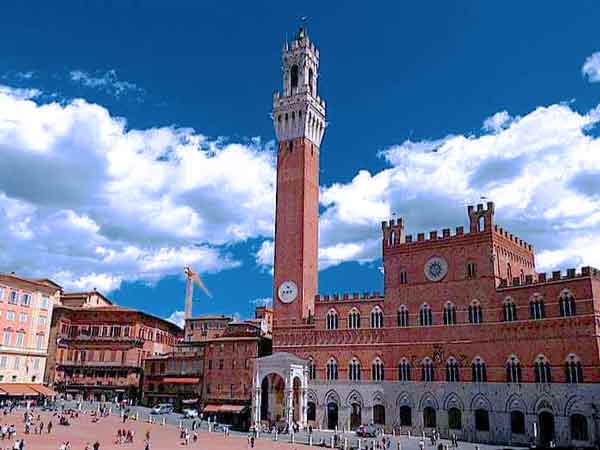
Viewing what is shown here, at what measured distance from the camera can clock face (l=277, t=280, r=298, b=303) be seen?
6562 cm

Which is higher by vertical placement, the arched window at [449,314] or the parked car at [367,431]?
the arched window at [449,314]

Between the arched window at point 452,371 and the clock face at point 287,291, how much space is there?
18.5 meters

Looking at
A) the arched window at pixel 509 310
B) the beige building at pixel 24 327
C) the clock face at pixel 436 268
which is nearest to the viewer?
the arched window at pixel 509 310

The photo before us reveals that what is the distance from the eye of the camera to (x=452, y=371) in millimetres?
54250

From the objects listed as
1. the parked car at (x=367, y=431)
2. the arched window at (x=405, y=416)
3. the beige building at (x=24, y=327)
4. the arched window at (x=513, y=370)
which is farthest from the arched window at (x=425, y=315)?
the beige building at (x=24, y=327)

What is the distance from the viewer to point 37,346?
7106 centimetres

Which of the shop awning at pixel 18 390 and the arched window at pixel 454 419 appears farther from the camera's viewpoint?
the shop awning at pixel 18 390

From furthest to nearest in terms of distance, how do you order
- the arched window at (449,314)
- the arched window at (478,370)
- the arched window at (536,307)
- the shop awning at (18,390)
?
1. the shop awning at (18,390)
2. the arched window at (449,314)
3. the arched window at (478,370)
4. the arched window at (536,307)

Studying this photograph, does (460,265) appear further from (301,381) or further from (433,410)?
(301,381)

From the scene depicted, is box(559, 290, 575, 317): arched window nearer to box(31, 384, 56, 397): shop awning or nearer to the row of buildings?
the row of buildings

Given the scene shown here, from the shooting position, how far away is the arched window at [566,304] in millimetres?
47688

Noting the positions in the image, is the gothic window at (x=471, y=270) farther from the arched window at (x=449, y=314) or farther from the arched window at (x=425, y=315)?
the arched window at (x=425, y=315)

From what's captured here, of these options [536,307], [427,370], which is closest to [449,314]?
[427,370]

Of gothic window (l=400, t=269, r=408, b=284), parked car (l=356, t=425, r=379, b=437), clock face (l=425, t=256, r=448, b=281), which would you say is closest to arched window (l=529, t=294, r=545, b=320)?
clock face (l=425, t=256, r=448, b=281)
